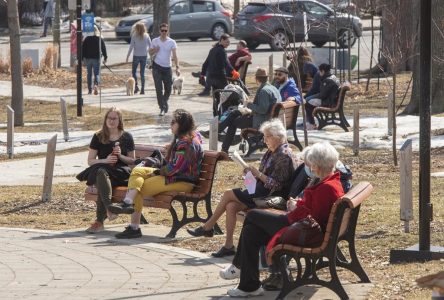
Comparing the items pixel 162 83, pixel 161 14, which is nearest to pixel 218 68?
pixel 162 83

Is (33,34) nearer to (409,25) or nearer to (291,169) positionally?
(409,25)

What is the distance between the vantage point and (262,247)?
30.9 ft

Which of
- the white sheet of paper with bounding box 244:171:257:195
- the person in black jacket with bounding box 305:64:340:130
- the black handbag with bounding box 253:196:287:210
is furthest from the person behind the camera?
the person in black jacket with bounding box 305:64:340:130

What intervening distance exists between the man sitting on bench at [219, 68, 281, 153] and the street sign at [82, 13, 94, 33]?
9.26 m

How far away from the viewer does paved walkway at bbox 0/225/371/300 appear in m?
8.92

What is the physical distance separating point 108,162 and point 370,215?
2.66 m

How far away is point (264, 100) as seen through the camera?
56.9 feet

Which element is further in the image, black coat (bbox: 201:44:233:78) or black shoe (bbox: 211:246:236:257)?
black coat (bbox: 201:44:233:78)

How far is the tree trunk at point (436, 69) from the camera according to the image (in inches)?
847

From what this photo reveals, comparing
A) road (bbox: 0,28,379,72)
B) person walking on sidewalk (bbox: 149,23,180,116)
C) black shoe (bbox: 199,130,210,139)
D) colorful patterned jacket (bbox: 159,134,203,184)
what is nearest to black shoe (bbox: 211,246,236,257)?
colorful patterned jacket (bbox: 159,134,203,184)

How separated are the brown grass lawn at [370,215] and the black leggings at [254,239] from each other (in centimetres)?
82

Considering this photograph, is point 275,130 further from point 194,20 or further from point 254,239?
point 194,20

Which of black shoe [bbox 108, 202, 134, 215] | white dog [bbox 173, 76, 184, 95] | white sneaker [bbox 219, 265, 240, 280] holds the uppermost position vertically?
white dog [bbox 173, 76, 184, 95]

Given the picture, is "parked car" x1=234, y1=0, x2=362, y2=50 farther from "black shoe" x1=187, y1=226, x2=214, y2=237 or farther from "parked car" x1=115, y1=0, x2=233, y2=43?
"black shoe" x1=187, y1=226, x2=214, y2=237
